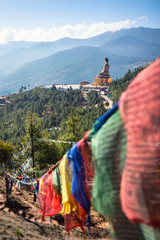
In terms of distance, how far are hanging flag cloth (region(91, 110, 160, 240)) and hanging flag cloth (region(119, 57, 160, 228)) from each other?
79mm

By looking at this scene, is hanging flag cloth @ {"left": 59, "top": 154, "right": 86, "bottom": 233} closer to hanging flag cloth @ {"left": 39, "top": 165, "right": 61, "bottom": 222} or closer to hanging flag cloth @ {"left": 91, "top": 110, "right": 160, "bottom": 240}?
hanging flag cloth @ {"left": 39, "top": 165, "right": 61, "bottom": 222}

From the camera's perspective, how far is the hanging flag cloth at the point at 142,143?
1.39 m

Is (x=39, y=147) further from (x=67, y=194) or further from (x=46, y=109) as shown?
(x=46, y=109)

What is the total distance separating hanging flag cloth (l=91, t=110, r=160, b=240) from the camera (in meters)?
1.56

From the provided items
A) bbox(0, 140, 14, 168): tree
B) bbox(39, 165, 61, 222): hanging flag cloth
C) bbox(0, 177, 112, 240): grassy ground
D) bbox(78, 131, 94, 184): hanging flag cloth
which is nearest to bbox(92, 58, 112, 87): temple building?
bbox(0, 140, 14, 168): tree

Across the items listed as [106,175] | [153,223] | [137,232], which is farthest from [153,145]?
[137,232]

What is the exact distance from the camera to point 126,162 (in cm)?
151

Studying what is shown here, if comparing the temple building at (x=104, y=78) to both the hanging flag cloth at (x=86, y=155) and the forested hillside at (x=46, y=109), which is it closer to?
the forested hillside at (x=46, y=109)

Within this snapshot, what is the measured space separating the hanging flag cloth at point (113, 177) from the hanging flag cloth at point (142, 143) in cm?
8

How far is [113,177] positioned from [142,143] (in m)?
0.42

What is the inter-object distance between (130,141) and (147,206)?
0.55 meters

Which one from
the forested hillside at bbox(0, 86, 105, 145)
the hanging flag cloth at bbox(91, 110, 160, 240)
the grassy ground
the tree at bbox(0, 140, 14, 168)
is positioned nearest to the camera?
the hanging flag cloth at bbox(91, 110, 160, 240)

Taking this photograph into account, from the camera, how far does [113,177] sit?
161cm

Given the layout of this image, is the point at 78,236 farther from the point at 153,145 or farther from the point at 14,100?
the point at 14,100
